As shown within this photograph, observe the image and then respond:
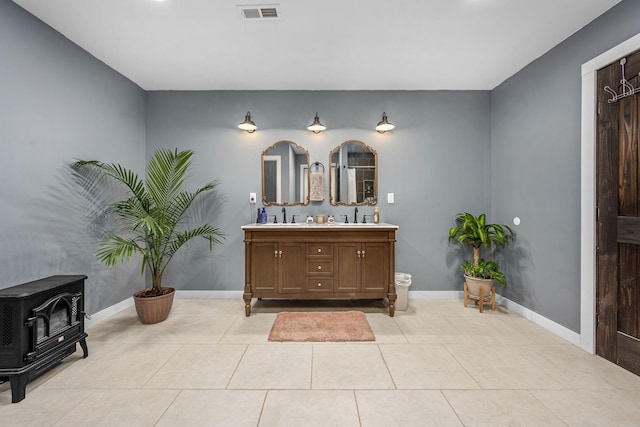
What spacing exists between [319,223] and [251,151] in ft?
4.20

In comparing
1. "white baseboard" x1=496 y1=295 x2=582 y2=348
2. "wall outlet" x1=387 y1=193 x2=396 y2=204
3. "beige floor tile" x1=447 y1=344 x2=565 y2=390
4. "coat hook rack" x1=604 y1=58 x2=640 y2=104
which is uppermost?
"coat hook rack" x1=604 y1=58 x2=640 y2=104

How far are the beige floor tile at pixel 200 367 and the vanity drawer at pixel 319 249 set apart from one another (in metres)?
1.11

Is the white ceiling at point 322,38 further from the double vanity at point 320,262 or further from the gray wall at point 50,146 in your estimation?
the double vanity at point 320,262

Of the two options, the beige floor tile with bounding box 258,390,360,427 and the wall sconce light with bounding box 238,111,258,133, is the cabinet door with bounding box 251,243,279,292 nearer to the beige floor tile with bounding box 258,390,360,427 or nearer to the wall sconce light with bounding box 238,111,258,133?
the beige floor tile with bounding box 258,390,360,427

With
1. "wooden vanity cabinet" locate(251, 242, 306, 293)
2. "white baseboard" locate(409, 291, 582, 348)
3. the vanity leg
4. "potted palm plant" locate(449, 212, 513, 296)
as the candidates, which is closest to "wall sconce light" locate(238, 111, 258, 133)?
"wooden vanity cabinet" locate(251, 242, 306, 293)

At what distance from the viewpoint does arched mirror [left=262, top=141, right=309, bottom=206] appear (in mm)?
3617

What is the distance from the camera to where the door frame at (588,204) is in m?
2.23

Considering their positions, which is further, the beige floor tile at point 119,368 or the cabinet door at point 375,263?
the cabinet door at point 375,263

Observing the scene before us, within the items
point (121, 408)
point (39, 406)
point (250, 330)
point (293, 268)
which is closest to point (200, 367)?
point (121, 408)

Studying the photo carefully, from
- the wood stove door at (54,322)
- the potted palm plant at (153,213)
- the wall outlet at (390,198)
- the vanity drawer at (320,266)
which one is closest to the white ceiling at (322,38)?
the potted palm plant at (153,213)

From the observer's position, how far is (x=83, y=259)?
2.71 m

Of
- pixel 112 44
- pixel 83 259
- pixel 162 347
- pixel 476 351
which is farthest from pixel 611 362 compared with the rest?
pixel 112 44

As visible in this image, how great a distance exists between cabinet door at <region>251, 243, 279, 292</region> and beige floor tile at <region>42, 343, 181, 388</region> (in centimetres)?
93

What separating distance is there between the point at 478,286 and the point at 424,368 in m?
1.54
